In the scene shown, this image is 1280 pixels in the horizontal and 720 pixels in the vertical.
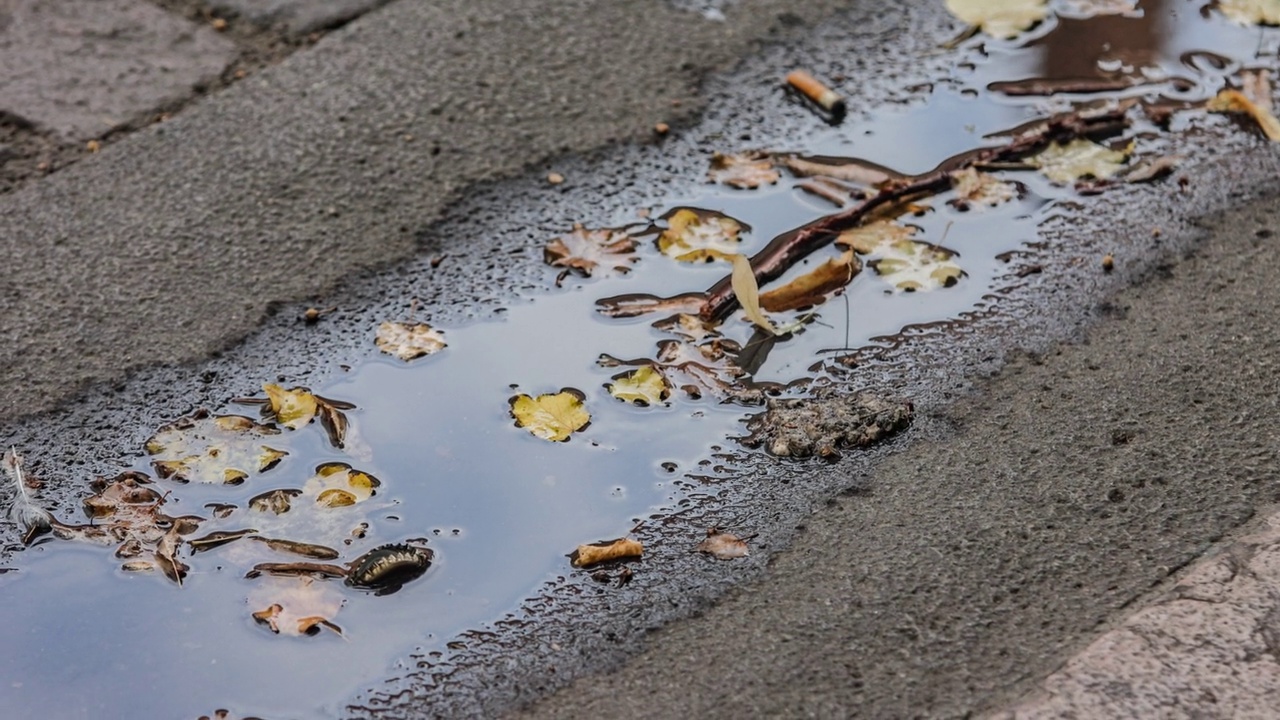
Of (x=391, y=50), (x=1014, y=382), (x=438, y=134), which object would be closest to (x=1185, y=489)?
(x=1014, y=382)

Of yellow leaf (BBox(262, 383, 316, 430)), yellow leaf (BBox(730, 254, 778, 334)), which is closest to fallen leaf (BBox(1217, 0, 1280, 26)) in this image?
yellow leaf (BBox(730, 254, 778, 334))

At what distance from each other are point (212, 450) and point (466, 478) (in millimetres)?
488

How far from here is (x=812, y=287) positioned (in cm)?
261

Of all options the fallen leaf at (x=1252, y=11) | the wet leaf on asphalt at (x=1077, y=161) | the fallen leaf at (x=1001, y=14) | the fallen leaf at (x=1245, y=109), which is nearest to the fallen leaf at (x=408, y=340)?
the wet leaf on asphalt at (x=1077, y=161)

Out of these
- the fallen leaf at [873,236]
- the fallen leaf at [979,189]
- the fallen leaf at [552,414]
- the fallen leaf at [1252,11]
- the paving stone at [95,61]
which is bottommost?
the fallen leaf at [552,414]

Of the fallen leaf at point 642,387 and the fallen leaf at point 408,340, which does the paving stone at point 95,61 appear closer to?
the fallen leaf at point 408,340

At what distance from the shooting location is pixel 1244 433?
217 cm

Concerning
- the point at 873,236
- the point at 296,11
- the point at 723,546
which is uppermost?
the point at 296,11

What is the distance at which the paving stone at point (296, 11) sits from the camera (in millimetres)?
3449

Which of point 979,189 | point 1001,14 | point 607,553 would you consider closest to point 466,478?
point 607,553

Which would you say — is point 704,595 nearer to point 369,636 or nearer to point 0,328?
point 369,636

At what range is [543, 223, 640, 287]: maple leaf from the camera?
2.69m

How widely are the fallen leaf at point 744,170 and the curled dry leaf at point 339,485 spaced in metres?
1.22

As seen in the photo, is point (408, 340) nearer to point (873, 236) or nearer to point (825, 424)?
point (825, 424)
